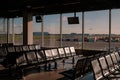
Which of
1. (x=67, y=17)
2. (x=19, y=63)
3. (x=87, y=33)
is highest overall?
(x=67, y=17)

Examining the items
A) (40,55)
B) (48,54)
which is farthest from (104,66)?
(48,54)

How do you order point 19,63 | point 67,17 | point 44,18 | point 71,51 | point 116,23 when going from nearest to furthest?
1. point 19,63
2. point 71,51
3. point 116,23
4. point 67,17
5. point 44,18

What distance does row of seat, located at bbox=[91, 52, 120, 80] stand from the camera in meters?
4.29

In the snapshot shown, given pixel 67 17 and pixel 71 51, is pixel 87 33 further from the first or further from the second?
pixel 71 51

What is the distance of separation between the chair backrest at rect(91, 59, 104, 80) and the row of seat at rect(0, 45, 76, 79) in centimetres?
272

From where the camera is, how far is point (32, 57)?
7602 mm

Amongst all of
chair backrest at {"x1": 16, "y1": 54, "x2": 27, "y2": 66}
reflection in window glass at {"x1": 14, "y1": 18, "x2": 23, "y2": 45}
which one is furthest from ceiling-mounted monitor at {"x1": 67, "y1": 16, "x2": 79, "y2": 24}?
chair backrest at {"x1": 16, "y1": 54, "x2": 27, "y2": 66}

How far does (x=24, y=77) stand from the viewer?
7074 millimetres

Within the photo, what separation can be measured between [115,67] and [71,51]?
4.46 m

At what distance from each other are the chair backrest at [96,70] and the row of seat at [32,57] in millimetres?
2716

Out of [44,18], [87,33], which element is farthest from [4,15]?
[87,33]

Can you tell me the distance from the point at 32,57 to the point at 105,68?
3.25 m

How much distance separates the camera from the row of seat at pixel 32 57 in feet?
22.6

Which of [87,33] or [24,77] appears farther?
[87,33]
